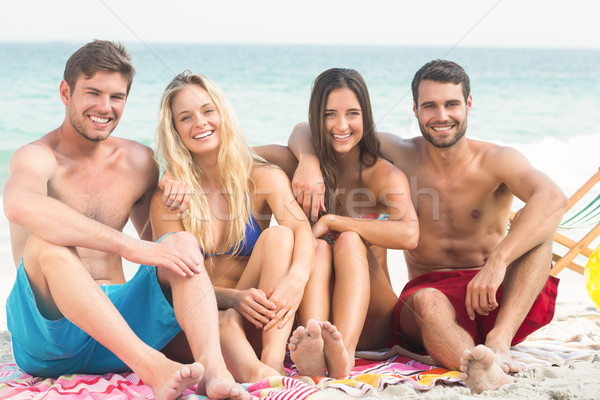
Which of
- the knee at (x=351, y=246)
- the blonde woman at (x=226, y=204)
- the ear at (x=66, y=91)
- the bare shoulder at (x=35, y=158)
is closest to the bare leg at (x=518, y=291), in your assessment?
the knee at (x=351, y=246)

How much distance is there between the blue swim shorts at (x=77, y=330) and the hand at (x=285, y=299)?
1.35ft

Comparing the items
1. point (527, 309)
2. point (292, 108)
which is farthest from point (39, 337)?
point (292, 108)

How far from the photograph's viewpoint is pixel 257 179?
3.15 metres

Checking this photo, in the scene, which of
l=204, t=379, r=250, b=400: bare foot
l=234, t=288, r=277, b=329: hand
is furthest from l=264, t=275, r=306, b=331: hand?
l=204, t=379, r=250, b=400: bare foot

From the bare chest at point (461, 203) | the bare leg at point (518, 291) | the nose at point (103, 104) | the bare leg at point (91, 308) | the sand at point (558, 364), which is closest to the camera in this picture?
the bare leg at point (91, 308)

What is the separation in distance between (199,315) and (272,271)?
17.4 inches

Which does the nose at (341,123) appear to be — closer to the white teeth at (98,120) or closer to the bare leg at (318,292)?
the bare leg at (318,292)

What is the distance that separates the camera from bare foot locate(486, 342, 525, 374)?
8.77 feet

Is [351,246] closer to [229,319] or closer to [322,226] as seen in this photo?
[322,226]

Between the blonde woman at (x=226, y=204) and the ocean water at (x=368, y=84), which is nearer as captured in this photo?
the blonde woman at (x=226, y=204)

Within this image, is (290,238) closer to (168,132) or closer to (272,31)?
(168,132)

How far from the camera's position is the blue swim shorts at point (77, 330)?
98.8 inches

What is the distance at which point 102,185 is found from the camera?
3.05 meters

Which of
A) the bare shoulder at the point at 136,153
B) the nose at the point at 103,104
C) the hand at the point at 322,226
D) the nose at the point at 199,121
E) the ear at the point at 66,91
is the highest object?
the ear at the point at 66,91
